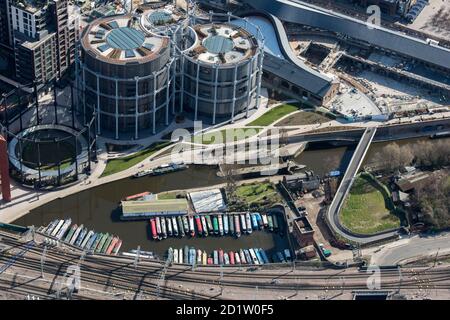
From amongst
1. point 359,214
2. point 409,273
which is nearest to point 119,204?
point 359,214

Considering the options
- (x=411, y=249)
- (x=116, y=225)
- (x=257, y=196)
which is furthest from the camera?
(x=257, y=196)

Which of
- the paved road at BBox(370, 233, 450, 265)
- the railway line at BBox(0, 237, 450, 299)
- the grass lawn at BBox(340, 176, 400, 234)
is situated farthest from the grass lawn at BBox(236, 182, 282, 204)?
the paved road at BBox(370, 233, 450, 265)

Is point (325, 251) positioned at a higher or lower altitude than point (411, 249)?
lower

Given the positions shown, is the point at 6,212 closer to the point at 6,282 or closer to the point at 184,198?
the point at 6,282

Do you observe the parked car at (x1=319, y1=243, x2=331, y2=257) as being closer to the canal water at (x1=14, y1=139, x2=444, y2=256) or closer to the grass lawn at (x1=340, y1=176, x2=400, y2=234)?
the canal water at (x1=14, y1=139, x2=444, y2=256)

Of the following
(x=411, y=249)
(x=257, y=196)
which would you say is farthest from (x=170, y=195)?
(x=411, y=249)

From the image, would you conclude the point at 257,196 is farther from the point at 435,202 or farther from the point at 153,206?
the point at 435,202

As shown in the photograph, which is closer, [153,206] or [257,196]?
[153,206]

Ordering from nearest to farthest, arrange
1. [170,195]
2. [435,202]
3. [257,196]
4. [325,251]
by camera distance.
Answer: [325,251]
[435,202]
[170,195]
[257,196]

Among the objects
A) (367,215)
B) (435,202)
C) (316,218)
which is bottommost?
(316,218)
